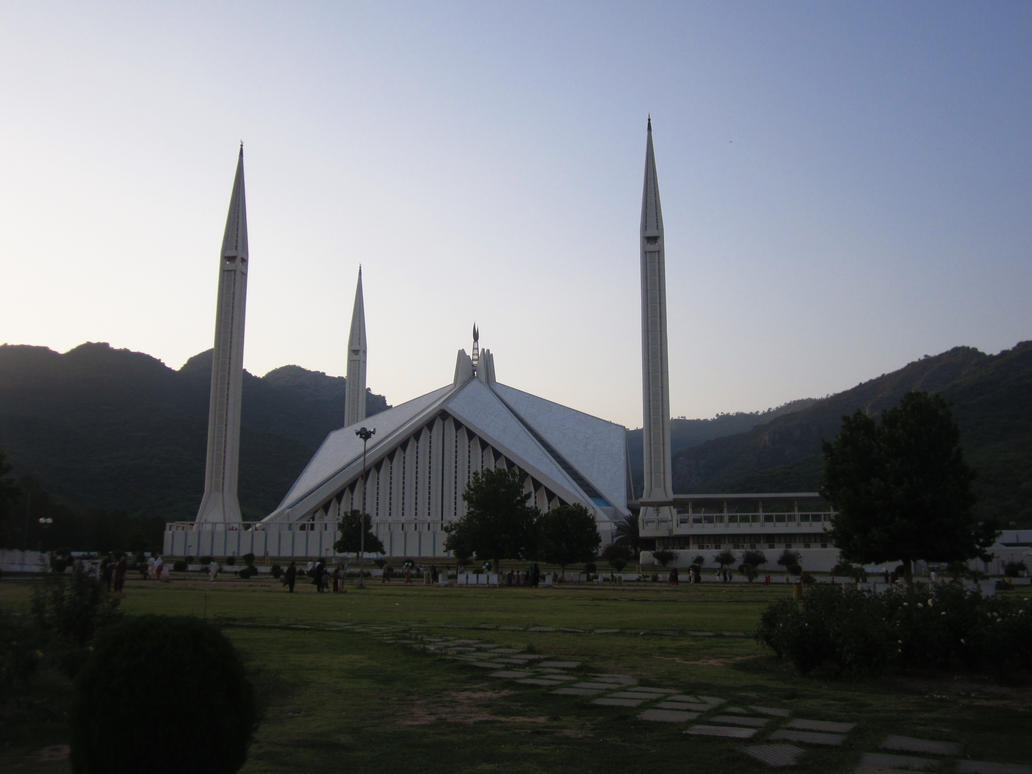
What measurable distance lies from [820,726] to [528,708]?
5.18 ft

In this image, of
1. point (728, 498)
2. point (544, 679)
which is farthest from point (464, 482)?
point (544, 679)

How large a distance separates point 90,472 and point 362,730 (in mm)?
67422

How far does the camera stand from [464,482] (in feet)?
150

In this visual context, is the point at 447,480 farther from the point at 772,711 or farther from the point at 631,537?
the point at 772,711

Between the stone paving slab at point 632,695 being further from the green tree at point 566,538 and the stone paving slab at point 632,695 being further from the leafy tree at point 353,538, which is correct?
the leafy tree at point 353,538

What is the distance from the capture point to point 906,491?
17.7 meters

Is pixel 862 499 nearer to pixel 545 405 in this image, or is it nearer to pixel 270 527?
pixel 270 527

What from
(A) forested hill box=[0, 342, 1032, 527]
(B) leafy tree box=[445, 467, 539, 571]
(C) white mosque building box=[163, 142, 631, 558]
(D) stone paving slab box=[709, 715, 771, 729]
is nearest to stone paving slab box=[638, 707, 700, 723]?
(D) stone paving slab box=[709, 715, 771, 729]

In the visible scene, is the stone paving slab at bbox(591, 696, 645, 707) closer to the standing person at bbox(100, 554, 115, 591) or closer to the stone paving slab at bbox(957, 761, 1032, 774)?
the stone paving slab at bbox(957, 761, 1032, 774)

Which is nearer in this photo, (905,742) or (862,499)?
(905,742)

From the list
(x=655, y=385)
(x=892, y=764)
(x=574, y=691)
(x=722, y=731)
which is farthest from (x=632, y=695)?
(x=655, y=385)

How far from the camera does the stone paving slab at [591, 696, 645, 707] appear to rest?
5301 mm

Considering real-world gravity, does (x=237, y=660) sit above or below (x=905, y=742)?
above

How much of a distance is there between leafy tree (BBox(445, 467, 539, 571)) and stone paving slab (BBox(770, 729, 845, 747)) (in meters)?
24.1
